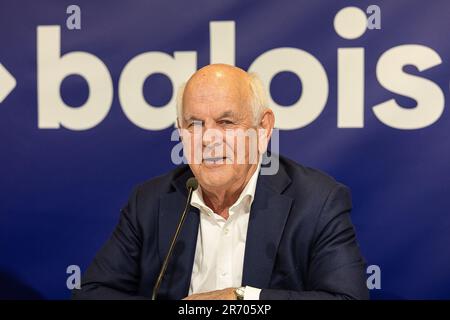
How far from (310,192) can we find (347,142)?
0.75m

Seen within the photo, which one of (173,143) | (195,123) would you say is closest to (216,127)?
(195,123)

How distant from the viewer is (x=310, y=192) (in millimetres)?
2273

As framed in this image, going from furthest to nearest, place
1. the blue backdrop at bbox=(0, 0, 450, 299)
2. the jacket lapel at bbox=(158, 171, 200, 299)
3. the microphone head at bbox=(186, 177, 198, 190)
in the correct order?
1. the blue backdrop at bbox=(0, 0, 450, 299)
2. the jacket lapel at bbox=(158, 171, 200, 299)
3. the microphone head at bbox=(186, 177, 198, 190)

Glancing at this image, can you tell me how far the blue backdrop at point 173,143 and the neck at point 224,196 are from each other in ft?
2.40

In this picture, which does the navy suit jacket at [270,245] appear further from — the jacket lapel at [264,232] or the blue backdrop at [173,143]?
the blue backdrop at [173,143]

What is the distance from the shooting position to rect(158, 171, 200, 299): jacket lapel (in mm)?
2264

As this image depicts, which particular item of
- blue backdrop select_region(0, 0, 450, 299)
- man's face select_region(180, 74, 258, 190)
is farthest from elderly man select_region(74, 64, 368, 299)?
blue backdrop select_region(0, 0, 450, 299)

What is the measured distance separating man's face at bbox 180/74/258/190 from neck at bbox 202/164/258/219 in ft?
0.23

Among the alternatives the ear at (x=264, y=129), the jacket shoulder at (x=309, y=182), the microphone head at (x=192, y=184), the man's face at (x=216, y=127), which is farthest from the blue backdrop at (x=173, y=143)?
the microphone head at (x=192, y=184)

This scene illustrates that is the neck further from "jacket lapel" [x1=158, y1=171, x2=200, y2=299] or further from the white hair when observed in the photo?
the white hair

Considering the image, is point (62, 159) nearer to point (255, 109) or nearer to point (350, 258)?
point (255, 109)

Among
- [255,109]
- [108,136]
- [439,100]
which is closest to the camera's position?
[255,109]

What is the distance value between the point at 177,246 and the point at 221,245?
0.16m

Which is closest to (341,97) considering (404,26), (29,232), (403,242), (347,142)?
(347,142)
